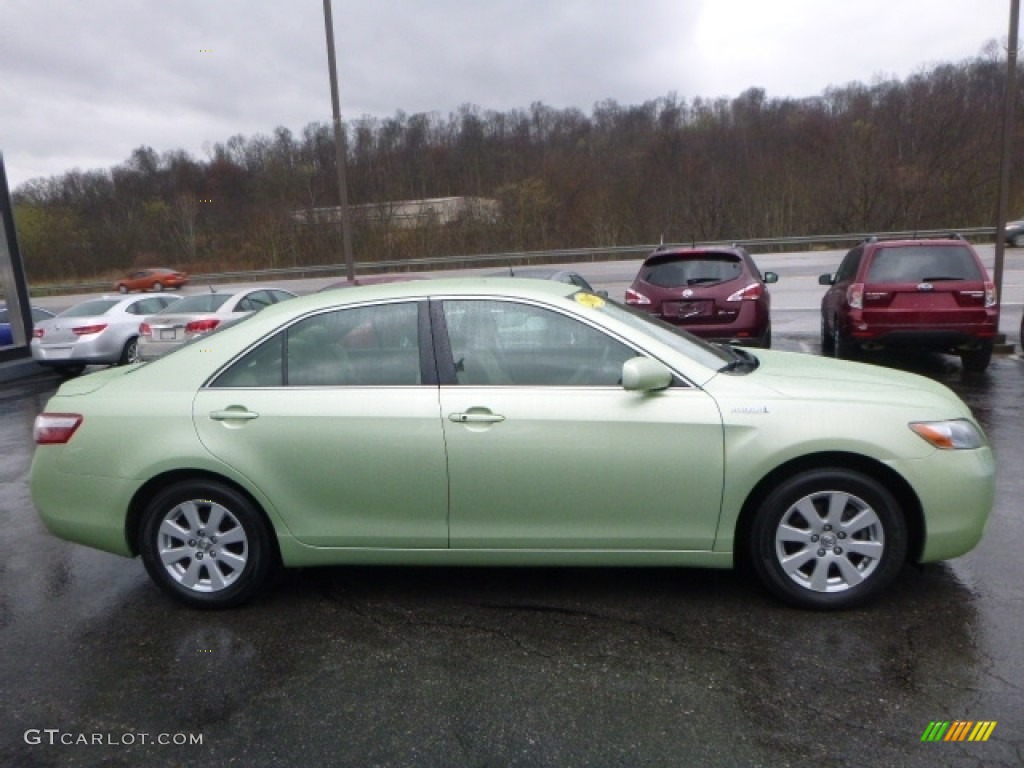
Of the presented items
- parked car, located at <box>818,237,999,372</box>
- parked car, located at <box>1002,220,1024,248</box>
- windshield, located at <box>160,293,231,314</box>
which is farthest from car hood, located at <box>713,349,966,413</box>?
parked car, located at <box>1002,220,1024,248</box>

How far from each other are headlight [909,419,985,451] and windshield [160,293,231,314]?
1170 centimetres

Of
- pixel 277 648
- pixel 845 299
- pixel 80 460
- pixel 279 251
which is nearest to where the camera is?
pixel 277 648

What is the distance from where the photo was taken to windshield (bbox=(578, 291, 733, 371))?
12.8ft

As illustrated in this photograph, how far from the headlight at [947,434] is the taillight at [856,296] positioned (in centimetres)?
640

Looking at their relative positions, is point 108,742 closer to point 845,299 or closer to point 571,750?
point 571,750

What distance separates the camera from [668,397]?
3.62 meters

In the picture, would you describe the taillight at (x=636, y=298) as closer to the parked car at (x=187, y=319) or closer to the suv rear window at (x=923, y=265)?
the suv rear window at (x=923, y=265)

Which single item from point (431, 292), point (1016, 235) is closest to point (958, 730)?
point (431, 292)

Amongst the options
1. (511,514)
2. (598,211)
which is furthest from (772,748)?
(598,211)

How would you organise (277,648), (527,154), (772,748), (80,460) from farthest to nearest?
(527,154), (80,460), (277,648), (772,748)

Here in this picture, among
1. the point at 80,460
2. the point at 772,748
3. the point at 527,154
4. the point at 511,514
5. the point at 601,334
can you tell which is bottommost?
the point at 772,748

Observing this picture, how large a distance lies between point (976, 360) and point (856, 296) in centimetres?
189

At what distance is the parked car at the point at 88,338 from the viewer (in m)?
13.8

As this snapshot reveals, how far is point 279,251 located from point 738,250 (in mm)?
49698
